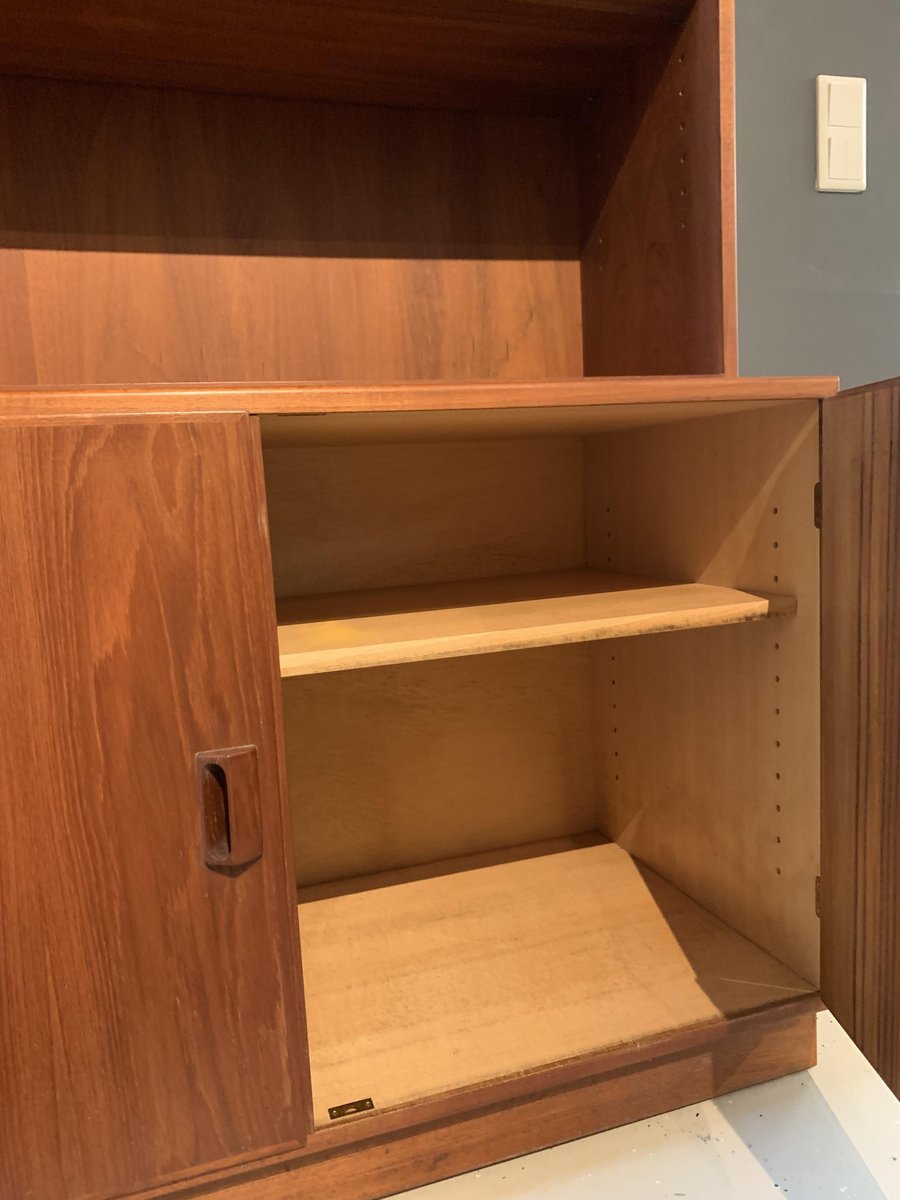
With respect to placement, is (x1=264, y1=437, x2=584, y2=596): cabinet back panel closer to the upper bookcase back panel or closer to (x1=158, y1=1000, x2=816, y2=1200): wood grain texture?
the upper bookcase back panel

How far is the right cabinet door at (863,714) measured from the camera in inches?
29.4

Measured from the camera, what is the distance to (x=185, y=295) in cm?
102

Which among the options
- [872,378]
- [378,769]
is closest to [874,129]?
[872,378]

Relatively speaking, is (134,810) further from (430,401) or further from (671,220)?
(671,220)

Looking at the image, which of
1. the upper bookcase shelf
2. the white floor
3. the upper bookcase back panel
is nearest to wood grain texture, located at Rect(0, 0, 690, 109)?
the upper bookcase back panel

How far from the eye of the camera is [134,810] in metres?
0.67

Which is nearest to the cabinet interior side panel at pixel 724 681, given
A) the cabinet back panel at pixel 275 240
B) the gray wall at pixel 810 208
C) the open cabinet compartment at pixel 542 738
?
the open cabinet compartment at pixel 542 738

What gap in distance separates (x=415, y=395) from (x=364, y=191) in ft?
1.59

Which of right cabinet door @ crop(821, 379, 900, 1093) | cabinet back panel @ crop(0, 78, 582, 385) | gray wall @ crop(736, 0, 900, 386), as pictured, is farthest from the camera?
gray wall @ crop(736, 0, 900, 386)

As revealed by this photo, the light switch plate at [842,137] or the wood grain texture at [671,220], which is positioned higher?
the light switch plate at [842,137]

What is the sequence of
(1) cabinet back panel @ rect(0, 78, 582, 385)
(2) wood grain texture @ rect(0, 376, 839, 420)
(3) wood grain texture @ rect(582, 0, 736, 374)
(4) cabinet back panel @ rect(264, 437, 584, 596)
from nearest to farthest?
(2) wood grain texture @ rect(0, 376, 839, 420) < (3) wood grain texture @ rect(582, 0, 736, 374) < (1) cabinet back panel @ rect(0, 78, 582, 385) < (4) cabinet back panel @ rect(264, 437, 584, 596)

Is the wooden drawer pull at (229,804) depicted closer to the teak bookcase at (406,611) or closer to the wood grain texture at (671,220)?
the teak bookcase at (406,611)

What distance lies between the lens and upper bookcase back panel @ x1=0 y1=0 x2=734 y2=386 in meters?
0.87

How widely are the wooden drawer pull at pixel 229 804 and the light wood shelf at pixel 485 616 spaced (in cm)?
9
